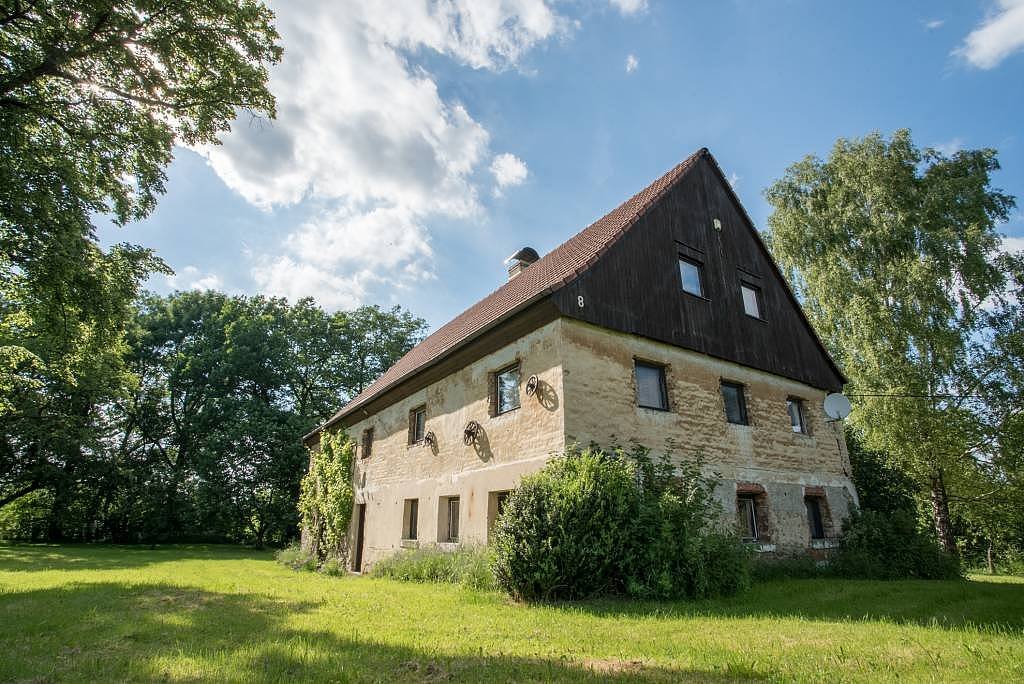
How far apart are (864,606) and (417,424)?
1088 cm

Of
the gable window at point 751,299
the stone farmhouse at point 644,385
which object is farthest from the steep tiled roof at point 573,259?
the gable window at point 751,299

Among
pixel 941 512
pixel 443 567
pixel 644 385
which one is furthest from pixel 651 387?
pixel 941 512

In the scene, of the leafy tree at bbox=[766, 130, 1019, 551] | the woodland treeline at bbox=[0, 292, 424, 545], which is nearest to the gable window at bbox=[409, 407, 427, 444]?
the leafy tree at bbox=[766, 130, 1019, 551]

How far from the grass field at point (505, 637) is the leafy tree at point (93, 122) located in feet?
19.0

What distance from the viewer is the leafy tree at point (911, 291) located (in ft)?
53.8

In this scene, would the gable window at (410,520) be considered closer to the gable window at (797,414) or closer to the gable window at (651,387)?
the gable window at (651,387)

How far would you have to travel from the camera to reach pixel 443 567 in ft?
35.2

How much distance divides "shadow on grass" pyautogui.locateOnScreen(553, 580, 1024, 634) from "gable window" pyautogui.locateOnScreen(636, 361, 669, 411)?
12.6 ft

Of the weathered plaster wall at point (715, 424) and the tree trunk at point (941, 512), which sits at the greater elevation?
the weathered plaster wall at point (715, 424)

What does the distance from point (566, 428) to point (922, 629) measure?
17.6 ft

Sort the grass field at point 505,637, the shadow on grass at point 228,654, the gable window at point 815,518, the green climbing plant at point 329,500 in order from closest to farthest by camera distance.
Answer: the shadow on grass at point 228,654 < the grass field at point 505,637 < the gable window at point 815,518 < the green climbing plant at point 329,500

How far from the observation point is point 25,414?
26062 millimetres

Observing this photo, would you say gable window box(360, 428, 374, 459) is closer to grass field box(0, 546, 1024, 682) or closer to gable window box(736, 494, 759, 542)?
grass field box(0, 546, 1024, 682)

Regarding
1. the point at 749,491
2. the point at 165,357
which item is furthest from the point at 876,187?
the point at 165,357
